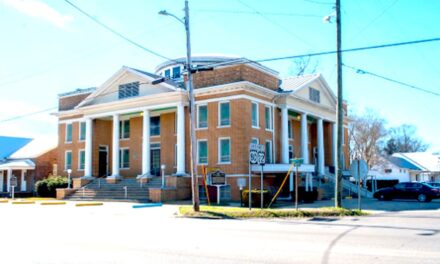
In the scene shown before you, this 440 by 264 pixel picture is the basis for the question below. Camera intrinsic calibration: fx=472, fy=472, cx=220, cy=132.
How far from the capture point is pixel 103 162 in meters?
41.4

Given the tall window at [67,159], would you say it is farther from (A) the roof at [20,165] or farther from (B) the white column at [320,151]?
(B) the white column at [320,151]

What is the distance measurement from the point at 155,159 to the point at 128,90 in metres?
5.86

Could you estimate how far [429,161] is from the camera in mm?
66812

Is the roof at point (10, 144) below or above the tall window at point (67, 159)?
above

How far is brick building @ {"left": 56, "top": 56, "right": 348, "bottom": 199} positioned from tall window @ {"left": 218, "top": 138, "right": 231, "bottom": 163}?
0.22ft

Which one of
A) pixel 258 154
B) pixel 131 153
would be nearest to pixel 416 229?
pixel 258 154

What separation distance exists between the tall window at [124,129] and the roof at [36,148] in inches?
467

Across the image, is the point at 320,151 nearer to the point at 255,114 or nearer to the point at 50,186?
the point at 255,114

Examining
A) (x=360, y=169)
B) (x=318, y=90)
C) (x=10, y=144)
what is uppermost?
(x=318, y=90)

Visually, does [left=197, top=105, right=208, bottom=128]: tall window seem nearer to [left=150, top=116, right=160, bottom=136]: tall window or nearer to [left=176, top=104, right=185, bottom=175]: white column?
[left=176, top=104, right=185, bottom=175]: white column

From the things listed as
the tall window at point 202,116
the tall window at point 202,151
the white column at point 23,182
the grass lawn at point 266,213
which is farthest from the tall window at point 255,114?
the white column at point 23,182

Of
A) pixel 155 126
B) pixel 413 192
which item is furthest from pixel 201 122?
pixel 413 192

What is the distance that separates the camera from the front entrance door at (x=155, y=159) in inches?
1475

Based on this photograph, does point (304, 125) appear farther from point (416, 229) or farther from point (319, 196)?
point (416, 229)
